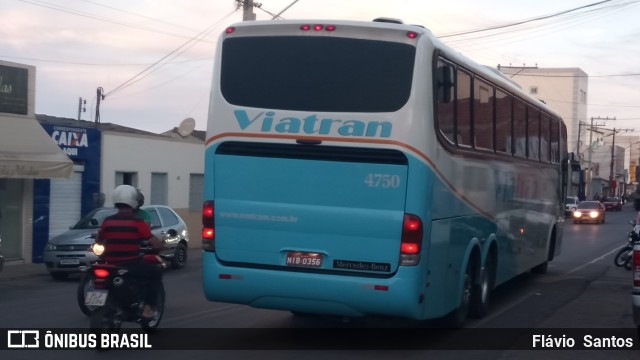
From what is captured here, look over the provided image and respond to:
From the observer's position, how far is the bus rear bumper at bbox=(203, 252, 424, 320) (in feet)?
31.6

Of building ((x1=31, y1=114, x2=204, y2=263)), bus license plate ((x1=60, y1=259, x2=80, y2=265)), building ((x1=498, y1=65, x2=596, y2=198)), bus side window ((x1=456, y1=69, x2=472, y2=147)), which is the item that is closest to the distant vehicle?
building ((x1=498, y1=65, x2=596, y2=198))

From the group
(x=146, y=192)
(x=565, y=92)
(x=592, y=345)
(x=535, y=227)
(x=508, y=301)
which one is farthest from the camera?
(x=565, y=92)

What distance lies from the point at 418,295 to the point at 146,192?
23.0 m

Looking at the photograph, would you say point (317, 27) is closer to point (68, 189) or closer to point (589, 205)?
point (68, 189)

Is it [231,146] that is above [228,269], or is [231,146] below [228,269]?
above

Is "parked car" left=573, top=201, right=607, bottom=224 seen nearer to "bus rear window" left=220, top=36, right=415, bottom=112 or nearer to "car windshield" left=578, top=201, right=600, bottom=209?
"car windshield" left=578, top=201, right=600, bottom=209

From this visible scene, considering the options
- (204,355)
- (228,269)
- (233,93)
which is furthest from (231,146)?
(204,355)

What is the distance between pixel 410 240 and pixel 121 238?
332 centimetres

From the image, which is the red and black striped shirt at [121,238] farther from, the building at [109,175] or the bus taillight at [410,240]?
the building at [109,175]

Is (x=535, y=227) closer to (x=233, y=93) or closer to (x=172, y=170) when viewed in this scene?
(x=233, y=93)

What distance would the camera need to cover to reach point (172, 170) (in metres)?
33.2

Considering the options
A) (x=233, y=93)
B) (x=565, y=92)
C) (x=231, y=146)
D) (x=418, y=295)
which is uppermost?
(x=565, y=92)

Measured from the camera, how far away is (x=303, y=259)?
9992 millimetres

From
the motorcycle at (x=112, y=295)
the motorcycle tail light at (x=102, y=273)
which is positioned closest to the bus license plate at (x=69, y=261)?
the motorcycle at (x=112, y=295)
